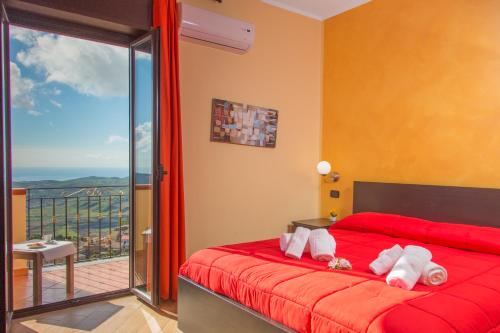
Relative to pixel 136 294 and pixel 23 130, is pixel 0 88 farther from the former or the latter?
pixel 23 130

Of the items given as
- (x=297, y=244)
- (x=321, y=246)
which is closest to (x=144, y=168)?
(x=297, y=244)

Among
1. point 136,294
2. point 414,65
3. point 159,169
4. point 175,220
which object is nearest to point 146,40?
point 159,169

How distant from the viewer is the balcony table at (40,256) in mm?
3029

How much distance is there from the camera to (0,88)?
215cm

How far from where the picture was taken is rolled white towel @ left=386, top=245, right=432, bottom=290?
1759 mm

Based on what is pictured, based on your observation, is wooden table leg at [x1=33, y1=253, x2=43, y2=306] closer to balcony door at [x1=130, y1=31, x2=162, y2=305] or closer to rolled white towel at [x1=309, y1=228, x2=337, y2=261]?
balcony door at [x1=130, y1=31, x2=162, y2=305]

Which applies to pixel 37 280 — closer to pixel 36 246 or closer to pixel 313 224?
pixel 36 246

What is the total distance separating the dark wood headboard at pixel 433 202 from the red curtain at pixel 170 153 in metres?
1.92

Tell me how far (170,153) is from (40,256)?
54.1 inches

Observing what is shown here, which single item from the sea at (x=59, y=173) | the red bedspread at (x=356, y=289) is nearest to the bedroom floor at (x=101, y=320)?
the red bedspread at (x=356, y=289)

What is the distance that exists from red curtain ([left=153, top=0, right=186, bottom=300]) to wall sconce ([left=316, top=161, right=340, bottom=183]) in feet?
5.49

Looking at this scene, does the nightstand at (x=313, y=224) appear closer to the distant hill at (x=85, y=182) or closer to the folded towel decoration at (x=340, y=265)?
the folded towel decoration at (x=340, y=265)

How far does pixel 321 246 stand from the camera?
2303mm

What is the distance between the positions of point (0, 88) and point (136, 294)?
1.89m
